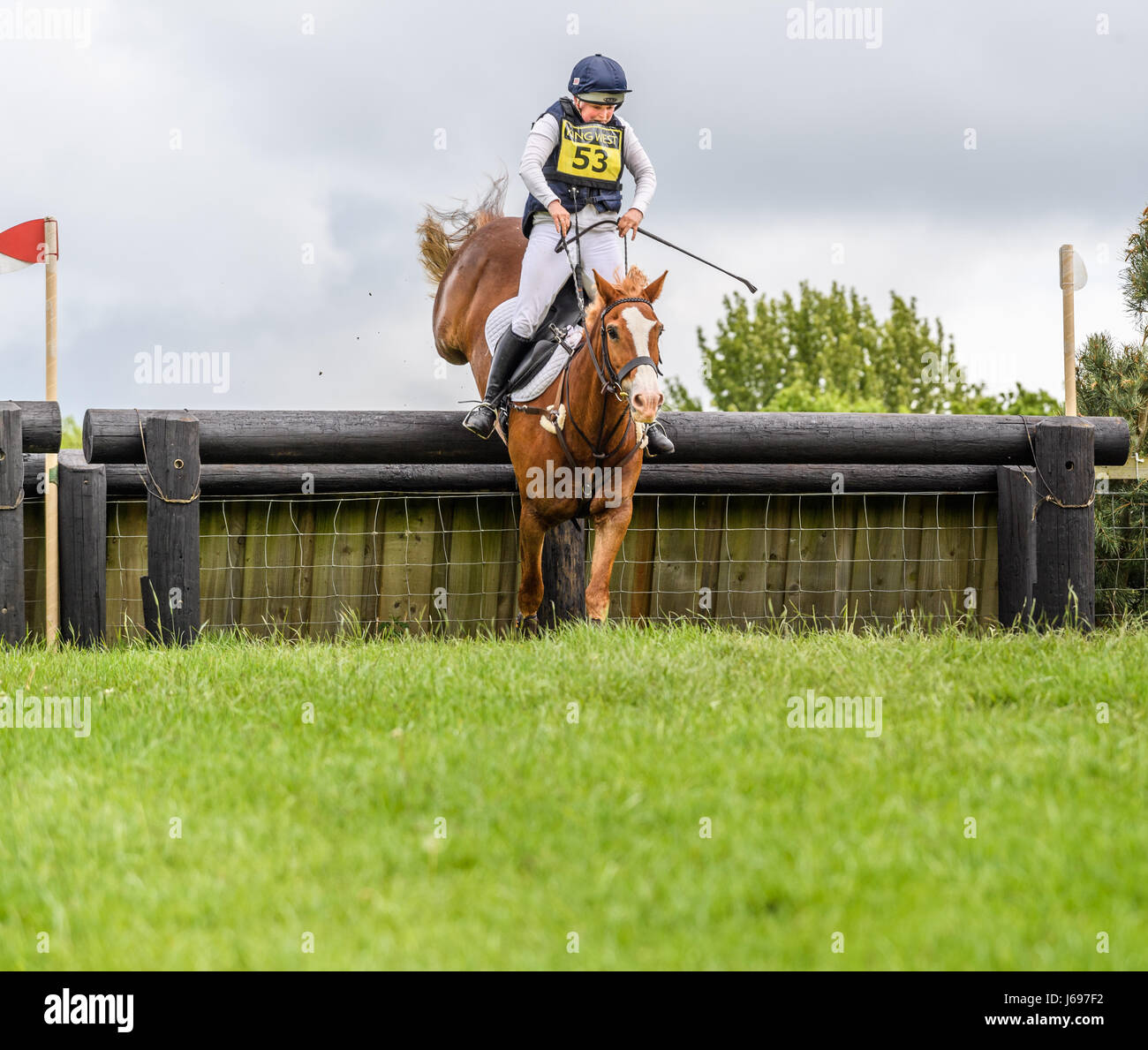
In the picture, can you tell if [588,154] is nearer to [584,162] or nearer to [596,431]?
[584,162]

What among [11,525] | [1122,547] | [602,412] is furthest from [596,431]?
[1122,547]

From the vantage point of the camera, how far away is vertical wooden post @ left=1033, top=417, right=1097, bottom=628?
7.77 meters

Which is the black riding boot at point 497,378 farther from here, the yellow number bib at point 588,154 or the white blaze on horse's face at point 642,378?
the white blaze on horse's face at point 642,378

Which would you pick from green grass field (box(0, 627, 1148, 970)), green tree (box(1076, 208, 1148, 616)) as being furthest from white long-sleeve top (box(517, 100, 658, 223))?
green tree (box(1076, 208, 1148, 616))

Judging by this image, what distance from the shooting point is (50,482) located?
302 inches

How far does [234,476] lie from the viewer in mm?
7809

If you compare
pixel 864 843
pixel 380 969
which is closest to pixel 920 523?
pixel 864 843

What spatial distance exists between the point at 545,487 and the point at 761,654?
1837 mm

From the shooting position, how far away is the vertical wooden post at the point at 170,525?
7141 millimetres

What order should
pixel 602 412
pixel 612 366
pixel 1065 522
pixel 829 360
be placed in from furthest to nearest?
pixel 829 360, pixel 1065 522, pixel 602 412, pixel 612 366

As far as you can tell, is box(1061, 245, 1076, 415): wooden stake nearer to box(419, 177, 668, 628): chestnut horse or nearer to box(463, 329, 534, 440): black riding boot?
box(419, 177, 668, 628): chestnut horse

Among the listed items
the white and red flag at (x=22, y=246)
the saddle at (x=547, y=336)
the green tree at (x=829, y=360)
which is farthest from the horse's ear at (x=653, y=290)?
the green tree at (x=829, y=360)

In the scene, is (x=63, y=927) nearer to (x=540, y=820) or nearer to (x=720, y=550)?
(x=540, y=820)

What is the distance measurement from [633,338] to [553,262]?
1349mm
